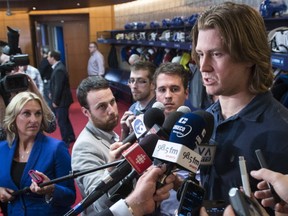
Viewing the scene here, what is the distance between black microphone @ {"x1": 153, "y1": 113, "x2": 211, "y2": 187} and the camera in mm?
913

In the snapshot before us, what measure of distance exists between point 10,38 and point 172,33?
4715mm

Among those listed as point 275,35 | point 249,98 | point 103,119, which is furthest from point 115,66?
point 249,98

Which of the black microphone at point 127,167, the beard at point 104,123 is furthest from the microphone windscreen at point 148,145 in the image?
the beard at point 104,123

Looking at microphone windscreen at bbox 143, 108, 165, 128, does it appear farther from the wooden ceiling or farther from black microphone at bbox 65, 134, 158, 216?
the wooden ceiling

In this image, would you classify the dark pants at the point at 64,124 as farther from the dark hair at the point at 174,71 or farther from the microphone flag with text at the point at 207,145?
the microphone flag with text at the point at 207,145

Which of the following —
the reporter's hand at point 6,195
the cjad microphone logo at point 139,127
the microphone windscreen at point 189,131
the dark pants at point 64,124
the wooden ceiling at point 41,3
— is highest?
the wooden ceiling at point 41,3

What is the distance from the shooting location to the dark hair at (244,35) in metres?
1.06

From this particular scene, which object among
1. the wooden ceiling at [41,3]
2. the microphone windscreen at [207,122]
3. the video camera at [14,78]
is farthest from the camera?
the wooden ceiling at [41,3]

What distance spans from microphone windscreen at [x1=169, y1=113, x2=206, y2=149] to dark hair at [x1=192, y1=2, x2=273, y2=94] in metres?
0.25

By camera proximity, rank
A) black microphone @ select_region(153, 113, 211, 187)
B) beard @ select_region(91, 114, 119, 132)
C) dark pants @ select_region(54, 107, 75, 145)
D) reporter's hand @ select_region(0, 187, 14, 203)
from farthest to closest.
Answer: dark pants @ select_region(54, 107, 75, 145) → reporter's hand @ select_region(0, 187, 14, 203) → beard @ select_region(91, 114, 119, 132) → black microphone @ select_region(153, 113, 211, 187)

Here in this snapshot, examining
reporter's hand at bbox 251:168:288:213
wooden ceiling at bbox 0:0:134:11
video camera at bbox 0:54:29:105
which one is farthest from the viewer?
wooden ceiling at bbox 0:0:134:11

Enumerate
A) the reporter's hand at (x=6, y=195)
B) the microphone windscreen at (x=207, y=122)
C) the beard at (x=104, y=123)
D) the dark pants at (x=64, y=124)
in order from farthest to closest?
the dark pants at (x=64, y=124) → the reporter's hand at (x=6, y=195) → the beard at (x=104, y=123) → the microphone windscreen at (x=207, y=122)

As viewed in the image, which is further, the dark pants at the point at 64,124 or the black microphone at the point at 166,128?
the dark pants at the point at 64,124

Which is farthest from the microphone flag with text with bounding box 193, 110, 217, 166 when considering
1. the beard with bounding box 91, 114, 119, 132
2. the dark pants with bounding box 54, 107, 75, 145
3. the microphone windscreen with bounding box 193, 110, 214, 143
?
the dark pants with bounding box 54, 107, 75, 145
